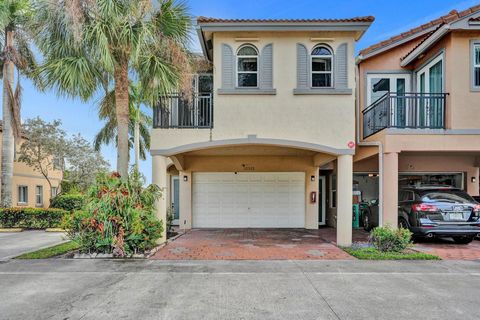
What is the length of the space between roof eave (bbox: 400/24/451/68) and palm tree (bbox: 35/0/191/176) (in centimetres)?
744

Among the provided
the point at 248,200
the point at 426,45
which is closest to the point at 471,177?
the point at 426,45

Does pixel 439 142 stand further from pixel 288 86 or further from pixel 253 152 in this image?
pixel 253 152

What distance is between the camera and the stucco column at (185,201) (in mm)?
14109

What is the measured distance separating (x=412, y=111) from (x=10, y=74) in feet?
61.7

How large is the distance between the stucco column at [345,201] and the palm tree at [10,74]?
1594 cm

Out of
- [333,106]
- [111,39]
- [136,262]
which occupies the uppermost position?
[111,39]

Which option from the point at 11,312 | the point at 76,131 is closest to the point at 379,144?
the point at 11,312

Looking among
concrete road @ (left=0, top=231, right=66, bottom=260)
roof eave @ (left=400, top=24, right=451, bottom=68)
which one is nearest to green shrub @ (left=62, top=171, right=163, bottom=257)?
concrete road @ (left=0, top=231, right=66, bottom=260)

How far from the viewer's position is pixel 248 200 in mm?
14531

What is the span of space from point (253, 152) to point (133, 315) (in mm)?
9433

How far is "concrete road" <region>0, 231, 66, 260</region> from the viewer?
9.58 m

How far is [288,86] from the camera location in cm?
1018

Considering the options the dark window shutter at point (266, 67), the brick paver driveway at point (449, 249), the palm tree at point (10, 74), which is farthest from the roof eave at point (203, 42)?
the palm tree at point (10, 74)

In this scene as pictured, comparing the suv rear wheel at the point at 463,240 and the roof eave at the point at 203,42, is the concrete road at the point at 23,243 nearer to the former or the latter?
the roof eave at the point at 203,42
